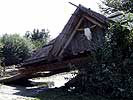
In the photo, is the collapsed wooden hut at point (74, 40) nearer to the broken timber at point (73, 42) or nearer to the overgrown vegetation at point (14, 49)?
the broken timber at point (73, 42)

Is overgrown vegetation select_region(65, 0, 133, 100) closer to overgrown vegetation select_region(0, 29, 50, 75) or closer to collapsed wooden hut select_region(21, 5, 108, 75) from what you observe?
collapsed wooden hut select_region(21, 5, 108, 75)

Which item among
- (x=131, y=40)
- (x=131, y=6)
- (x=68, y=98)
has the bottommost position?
(x=68, y=98)

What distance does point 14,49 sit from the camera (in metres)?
50.0

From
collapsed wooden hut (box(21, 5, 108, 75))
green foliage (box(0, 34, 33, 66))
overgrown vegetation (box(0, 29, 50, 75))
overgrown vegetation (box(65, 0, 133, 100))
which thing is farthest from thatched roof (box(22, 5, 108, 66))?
green foliage (box(0, 34, 33, 66))

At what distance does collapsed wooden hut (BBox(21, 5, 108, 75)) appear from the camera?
61.9 ft

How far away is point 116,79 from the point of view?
597 inches

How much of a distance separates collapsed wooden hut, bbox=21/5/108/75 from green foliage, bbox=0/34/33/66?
92.0 feet

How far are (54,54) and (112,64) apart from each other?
521 centimetres

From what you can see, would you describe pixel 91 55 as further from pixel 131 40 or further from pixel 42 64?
pixel 42 64

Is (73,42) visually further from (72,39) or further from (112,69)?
(112,69)

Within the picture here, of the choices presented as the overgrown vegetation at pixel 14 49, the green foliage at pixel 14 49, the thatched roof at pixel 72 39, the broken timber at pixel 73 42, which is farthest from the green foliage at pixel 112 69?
the green foliage at pixel 14 49

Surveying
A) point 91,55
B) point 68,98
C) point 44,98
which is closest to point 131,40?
point 91,55

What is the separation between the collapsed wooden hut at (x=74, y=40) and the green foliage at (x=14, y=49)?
28028 millimetres

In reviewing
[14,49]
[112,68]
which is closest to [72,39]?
[112,68]
